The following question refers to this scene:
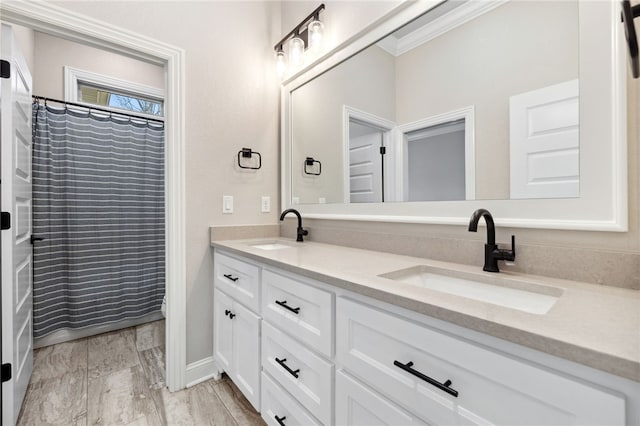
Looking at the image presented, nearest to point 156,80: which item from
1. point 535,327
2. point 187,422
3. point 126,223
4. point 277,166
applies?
point 126,223

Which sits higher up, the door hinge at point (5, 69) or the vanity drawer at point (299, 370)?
the door hinge at point (5, 69)

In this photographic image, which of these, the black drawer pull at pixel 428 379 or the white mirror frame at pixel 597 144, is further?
the white mirror frame at pixel 597 144

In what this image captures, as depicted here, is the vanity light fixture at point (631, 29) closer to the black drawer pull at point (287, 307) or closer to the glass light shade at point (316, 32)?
the black drawer pull at point (287, 307)

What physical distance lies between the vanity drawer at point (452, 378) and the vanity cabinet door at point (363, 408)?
3 centimetres

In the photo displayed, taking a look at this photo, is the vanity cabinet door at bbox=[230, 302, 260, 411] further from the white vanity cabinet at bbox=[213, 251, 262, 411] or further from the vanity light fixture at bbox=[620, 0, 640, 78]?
the vanity light fixture at bbox=[620, 0, 640, 78]

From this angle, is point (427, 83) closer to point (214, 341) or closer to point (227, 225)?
point (227, 225)

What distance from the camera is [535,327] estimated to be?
0.54 m

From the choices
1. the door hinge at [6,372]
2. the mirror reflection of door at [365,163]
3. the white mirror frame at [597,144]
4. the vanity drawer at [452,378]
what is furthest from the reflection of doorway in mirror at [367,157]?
the door hinge at [6,372]

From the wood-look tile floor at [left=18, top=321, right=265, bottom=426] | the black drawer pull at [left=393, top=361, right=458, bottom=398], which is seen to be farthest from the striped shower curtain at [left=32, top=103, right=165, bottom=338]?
the black drawer pull at [left=393, top=361, right=458, bottom=398]

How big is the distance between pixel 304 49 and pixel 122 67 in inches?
82.4

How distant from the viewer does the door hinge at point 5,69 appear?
132cm

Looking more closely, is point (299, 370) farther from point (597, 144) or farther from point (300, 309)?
point (597, 144)

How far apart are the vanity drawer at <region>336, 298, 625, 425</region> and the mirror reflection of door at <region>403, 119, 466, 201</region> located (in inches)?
27.1

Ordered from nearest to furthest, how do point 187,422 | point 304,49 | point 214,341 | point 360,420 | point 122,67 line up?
point 360,420 < point 187,422 < point 214,341 < point 304,49 < point 122,67
